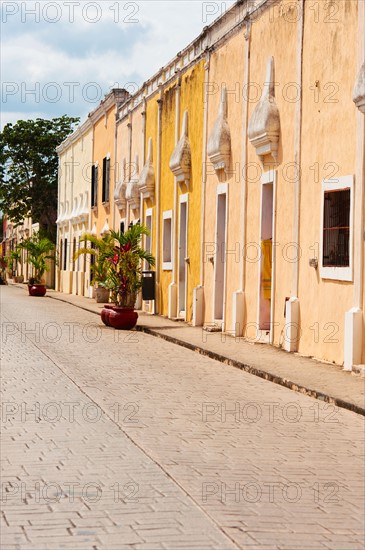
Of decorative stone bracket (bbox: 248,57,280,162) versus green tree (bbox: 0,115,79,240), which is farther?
green tree (bbox: 0,115,79,240)

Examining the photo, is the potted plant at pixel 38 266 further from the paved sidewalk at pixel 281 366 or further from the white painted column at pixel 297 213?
the white painted column at pixel 297 213

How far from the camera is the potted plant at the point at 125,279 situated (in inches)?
872

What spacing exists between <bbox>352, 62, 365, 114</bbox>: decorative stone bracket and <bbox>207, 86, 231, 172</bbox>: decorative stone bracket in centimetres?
723

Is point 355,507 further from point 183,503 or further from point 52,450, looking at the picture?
point 52,450

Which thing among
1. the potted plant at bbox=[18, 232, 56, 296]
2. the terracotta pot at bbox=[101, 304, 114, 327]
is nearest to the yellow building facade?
the terracotta pot at bbox=[101, 304, 114, 327]

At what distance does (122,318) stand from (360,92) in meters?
10.6

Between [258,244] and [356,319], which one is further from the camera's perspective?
[258,244]

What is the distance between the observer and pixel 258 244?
18.2 meters

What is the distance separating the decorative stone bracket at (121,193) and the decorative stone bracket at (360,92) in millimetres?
20097

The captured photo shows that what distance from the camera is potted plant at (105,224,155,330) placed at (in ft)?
72.6

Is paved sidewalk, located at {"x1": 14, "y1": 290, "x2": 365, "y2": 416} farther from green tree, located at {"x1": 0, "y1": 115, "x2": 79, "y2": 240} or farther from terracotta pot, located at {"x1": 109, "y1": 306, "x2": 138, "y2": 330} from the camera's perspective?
green tree, located at {"x1": 0, "y1": 115, "x2": 79, "y2": 240}

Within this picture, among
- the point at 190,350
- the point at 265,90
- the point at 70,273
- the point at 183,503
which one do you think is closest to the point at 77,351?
the point at 190,350

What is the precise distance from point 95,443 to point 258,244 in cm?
1069

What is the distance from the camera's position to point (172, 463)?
23.7ft
